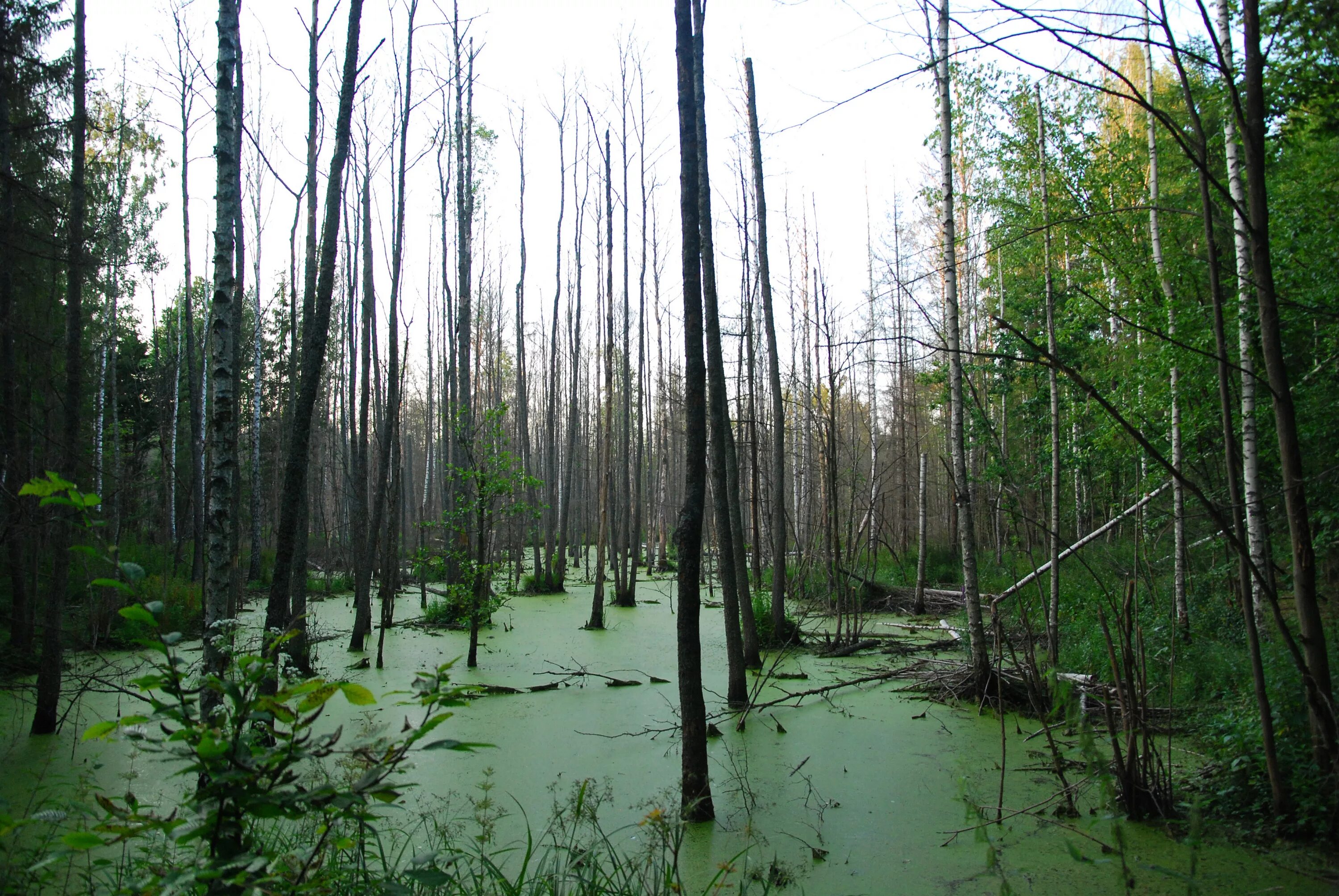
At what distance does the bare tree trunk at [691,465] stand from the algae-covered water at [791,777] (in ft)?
1.06

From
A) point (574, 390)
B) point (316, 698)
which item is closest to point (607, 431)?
point (574, 390)

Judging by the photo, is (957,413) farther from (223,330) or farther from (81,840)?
(81,840)

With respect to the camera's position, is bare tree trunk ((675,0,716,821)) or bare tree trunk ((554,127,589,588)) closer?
bare tree trunk ((675,0,716,821))

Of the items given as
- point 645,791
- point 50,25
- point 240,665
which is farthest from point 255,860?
point 50,25

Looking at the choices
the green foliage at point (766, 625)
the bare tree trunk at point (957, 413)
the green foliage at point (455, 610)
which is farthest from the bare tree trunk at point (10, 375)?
the bare tree trunk at point (957, 413)

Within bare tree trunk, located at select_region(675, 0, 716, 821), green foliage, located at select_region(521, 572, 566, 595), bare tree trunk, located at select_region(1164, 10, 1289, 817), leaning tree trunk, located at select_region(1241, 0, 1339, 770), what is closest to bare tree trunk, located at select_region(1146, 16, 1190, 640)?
bare tree trunk, located at select_region(1164, 10, 1289, 817)

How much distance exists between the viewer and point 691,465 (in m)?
3.52

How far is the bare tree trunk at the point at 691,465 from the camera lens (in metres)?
3.35

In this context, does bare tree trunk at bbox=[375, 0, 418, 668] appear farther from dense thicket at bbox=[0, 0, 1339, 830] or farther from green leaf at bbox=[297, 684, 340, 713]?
green leaf at bbox=[297, 684, 340, 713]

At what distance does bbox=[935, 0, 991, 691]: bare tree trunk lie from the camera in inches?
206

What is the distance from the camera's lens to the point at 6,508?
20.1 ft

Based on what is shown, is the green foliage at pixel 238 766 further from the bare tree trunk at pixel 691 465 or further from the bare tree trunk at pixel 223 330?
the bare tree trunk at pixel 223 330

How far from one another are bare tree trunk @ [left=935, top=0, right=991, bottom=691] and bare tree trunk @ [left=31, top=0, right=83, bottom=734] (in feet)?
18.4

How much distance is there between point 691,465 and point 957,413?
9.72 ft
